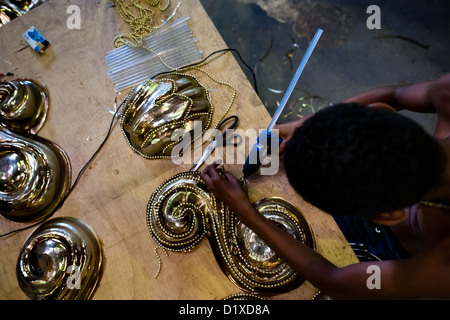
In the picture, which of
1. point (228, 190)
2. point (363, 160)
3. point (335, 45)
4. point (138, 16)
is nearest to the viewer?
point (363, 160)

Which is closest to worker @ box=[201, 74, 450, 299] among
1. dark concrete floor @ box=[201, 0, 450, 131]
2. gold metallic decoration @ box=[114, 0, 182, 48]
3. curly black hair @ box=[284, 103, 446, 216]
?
curly black hair @ box=[284, 103, 446, 216]

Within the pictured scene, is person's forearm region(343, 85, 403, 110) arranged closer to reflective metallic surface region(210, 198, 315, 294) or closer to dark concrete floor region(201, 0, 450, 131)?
reflective metallic surface region(210, 198, 315, 294)

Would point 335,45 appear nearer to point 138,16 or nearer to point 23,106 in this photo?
point 138,16

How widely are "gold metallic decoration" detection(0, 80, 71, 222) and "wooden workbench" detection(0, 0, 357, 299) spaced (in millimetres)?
41

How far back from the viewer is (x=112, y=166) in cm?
125

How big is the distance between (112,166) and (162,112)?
0.33 metres

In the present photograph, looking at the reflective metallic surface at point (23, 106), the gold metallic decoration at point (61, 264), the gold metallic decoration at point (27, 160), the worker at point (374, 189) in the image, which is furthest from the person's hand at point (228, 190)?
the reflective metallic surface at point (23, 106)

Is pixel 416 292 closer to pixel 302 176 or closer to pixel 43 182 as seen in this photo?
pixel 302 176

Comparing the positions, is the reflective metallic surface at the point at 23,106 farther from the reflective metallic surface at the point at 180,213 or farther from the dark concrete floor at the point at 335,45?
the dark concrete floor at the point at 335,45

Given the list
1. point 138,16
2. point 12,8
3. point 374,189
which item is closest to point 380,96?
point 374,189

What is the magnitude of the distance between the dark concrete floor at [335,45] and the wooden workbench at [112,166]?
3.35ft
